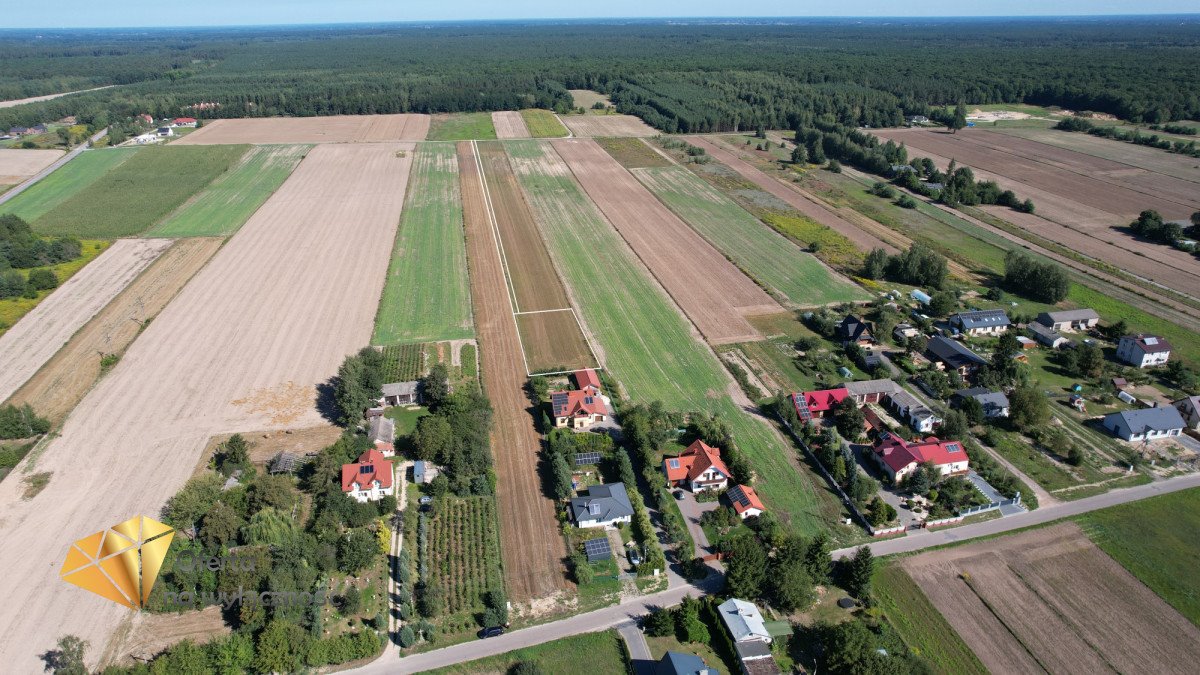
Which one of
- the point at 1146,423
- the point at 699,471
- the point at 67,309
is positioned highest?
the point at 67,309

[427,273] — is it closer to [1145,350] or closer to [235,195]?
[235,195]

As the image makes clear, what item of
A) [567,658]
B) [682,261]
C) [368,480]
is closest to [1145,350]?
[682,261]

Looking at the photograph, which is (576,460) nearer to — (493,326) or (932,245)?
(493,326)

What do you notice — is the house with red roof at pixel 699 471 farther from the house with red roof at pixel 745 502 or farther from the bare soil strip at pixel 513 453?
the bare soil strip at pixel 513 453

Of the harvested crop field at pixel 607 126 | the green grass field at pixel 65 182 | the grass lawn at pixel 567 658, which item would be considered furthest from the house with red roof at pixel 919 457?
the harvested crop field at pixel 607 126

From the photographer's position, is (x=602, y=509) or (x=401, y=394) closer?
(x=602, y=509)
